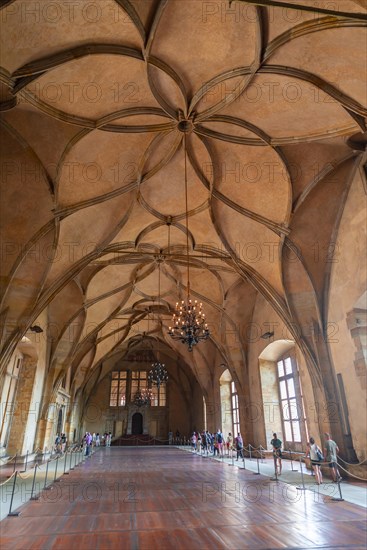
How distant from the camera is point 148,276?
653 inches

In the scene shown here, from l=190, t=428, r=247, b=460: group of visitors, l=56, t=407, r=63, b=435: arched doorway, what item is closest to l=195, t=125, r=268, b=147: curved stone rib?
l=190, t=428, r=247, b=460: group of visitors

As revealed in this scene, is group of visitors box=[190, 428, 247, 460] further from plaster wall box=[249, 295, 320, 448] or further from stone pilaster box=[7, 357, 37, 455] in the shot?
stone pilaster box=[7, 357, 37, 455]

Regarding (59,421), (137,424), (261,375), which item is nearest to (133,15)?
(261,375)

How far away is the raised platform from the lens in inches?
1150

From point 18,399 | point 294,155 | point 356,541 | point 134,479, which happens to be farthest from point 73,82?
point 18,399

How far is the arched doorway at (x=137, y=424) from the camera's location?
3025 cm

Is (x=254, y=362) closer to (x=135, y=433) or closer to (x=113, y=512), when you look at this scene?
(x=113, y=512)

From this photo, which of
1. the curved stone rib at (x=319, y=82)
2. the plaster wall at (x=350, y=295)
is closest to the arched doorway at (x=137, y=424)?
the plaster wall at (x=350, y=295)

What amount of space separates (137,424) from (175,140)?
27.5 metres

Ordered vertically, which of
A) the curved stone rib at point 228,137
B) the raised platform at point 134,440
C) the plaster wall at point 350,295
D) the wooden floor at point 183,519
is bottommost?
the wooden floor at point 183,519

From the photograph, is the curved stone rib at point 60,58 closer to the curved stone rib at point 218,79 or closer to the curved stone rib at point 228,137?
the curved stone rib at point 218,79

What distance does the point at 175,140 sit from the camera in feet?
29.7

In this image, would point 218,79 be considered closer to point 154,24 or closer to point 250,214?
point 154,24

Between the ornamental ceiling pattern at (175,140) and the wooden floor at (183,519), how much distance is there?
16.1ft
